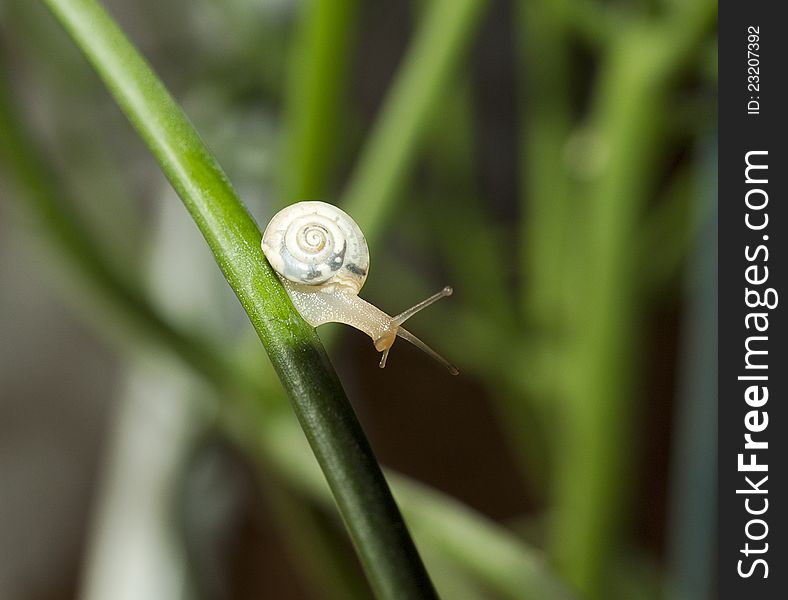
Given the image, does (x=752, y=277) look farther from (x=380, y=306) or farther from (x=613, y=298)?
(x=380, y=306)

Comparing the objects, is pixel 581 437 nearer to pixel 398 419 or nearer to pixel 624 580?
pixel 624 580

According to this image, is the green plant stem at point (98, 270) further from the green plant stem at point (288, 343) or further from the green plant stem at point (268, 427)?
the green plant stem at point (288, 343)

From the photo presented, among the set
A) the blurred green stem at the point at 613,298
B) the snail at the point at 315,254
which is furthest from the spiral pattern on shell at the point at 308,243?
the blurred green stem at the point at 613,298

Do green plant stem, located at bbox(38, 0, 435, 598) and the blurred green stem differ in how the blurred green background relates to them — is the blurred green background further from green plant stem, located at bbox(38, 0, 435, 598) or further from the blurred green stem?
green plant stem, located at bbox(38, 0, 435, 598)

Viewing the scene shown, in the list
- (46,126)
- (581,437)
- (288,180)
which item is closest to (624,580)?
(581,437)

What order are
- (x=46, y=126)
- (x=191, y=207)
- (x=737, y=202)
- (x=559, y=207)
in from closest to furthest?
(x=191, y=207) < (x=737, y=202) < (x=559, y=207) < (x=46, y=126)

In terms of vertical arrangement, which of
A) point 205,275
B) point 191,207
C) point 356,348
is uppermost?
point 356,348

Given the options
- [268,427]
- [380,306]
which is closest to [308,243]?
[268,427]
